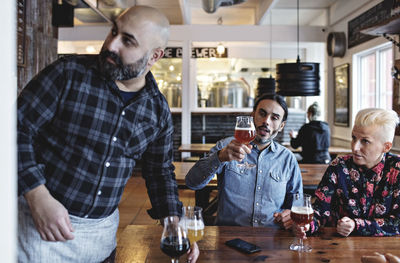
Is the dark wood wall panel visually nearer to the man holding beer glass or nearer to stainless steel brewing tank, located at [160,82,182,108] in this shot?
the man holding beer glass

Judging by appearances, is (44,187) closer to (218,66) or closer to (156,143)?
(156,143)

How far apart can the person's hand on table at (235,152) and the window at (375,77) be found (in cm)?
457

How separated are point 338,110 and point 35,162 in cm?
684

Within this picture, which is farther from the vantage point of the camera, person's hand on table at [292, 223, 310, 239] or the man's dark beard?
person's hand on table at [292, 223, 310, 239]

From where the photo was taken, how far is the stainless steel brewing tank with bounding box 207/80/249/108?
8648 mm

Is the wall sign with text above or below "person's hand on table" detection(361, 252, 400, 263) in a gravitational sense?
above

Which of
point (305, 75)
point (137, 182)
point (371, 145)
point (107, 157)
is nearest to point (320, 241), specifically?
point (371, 145)

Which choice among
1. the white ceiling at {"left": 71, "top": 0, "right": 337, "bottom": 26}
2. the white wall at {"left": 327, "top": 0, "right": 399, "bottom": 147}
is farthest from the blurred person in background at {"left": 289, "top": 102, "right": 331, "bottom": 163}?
the white ceiling at {"left": 71, "top": 0, "right": 337, "bottom": 26}

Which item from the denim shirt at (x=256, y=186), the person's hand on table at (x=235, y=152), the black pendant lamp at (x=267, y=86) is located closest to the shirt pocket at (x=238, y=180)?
the denim shirt at (x=256, y=186)

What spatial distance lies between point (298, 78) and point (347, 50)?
132 inches

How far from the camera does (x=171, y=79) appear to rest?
854 cm

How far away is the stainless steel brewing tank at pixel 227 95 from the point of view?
8648 millimetres

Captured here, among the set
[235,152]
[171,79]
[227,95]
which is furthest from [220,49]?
[235,152]

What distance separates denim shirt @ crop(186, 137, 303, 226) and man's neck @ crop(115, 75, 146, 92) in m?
0.66
